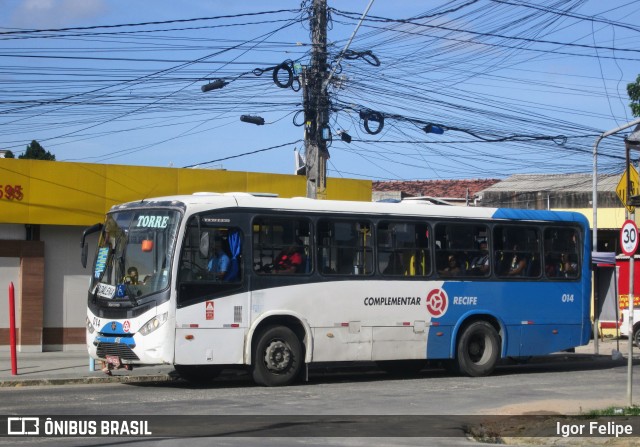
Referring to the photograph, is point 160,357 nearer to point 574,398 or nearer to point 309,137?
point 574,398

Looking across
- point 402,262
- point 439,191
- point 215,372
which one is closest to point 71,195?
point 215,372

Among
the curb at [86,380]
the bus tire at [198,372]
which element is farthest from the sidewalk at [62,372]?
the bus tire at [198,372]

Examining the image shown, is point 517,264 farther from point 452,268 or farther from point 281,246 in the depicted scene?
point 281,246

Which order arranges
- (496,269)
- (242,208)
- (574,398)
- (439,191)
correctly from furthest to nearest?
(439,191)
(496,269)
(242,208)
(574,398)

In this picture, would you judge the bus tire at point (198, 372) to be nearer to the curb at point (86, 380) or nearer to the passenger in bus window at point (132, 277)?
the curb at point (86, 380)

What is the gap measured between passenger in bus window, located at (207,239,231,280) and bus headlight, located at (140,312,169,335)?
1.17 m

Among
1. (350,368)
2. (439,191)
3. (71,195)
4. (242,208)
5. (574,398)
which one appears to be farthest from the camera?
(439,191)

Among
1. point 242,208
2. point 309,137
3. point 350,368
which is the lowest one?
point 350,368

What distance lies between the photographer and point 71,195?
23.8 metres

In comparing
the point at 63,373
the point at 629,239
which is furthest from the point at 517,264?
the point at 63,373

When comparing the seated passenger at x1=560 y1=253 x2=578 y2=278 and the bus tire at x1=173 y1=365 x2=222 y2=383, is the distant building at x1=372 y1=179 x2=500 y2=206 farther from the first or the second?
the bus tire at x1=173 y1=365 x2=222 y2=383

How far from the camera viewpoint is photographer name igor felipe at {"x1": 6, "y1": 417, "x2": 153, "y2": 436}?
10948 mm

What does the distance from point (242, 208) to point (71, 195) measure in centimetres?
844

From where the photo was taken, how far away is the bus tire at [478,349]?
1925 centimetres
